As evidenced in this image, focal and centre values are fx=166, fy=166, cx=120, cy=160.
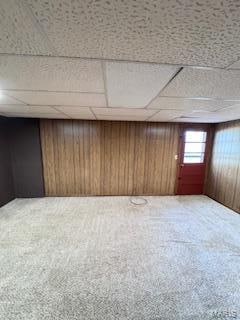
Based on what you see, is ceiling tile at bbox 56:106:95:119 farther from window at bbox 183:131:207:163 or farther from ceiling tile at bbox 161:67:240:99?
window at bbox 183:131:207:163

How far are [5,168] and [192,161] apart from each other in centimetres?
469

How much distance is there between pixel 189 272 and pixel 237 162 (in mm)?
2771

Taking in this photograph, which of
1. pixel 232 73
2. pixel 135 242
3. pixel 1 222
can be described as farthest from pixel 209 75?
pixel 1 222

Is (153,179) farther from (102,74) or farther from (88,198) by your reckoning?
(102,74)

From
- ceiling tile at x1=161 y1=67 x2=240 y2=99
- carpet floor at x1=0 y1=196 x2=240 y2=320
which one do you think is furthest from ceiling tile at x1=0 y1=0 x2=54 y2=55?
carpet floor at x1=0 y1=196 x2=240 y2=320

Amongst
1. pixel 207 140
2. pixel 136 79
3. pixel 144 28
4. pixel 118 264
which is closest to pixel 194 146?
pixel 207 140

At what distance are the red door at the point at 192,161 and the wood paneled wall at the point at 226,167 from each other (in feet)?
0.81

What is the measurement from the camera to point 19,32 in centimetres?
77

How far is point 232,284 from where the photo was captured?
1831 mm

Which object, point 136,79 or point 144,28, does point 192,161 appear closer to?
point 136,79

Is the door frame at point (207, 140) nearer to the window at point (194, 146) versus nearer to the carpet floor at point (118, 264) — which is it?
the window at point (194, 146)

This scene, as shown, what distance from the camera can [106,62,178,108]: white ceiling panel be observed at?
1.12m

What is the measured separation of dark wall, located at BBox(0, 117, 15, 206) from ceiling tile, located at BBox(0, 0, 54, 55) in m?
3.44

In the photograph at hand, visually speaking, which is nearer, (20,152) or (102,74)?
(102,74)
